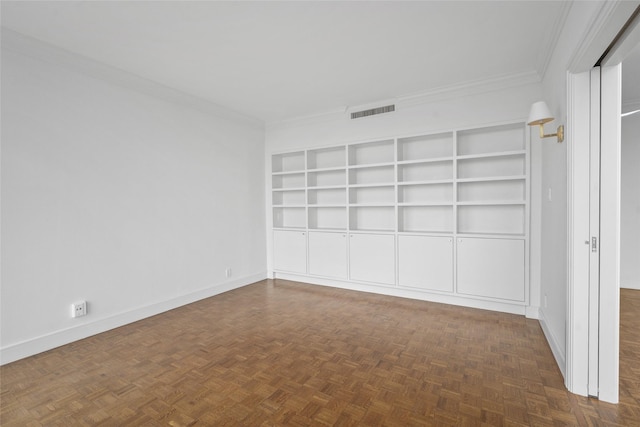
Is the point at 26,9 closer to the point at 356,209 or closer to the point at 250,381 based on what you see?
the point at 250,381

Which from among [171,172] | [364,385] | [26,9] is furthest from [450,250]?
[26,9]

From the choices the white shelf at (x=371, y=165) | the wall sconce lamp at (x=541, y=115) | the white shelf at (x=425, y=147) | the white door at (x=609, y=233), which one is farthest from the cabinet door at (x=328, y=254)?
the white door at (x=609, y=233)

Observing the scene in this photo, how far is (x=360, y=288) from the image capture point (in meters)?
4.46

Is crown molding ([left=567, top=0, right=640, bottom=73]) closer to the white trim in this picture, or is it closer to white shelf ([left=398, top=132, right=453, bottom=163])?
the white trim

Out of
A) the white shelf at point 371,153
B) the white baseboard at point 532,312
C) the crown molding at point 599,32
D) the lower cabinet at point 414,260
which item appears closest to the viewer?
the crown molding at point 599,32

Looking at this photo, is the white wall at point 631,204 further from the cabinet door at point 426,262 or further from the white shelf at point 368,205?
the white shelf at point 368,205

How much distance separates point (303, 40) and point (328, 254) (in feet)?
9.68

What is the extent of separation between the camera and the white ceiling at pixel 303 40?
2252mm

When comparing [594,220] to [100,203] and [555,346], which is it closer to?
[555,346]

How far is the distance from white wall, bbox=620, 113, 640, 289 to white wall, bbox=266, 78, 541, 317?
6.41 ft

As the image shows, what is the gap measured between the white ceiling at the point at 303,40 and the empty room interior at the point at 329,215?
0.08ft

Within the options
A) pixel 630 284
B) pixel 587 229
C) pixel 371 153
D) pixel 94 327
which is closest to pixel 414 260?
pixel 371 153

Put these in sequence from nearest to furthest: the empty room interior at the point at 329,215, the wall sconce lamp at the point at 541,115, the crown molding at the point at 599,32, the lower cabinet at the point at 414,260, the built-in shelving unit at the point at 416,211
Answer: the crown molding at the point at 599,32 → the empty room interior at the point at 329,215 → the wall sconce lamp at the point at 541,115 → the lower cabinet at the point at 414,260 → the built-in shelving unit at the point at 416,211

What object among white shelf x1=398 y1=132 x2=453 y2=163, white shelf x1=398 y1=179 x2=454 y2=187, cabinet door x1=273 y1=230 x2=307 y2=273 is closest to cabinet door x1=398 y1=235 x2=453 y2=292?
white shelf x1=398 y1=179 x2=454 y2=187
